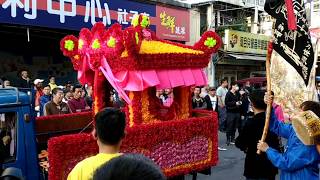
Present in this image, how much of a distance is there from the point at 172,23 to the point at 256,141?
12.9m

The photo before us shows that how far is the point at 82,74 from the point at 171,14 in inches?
443

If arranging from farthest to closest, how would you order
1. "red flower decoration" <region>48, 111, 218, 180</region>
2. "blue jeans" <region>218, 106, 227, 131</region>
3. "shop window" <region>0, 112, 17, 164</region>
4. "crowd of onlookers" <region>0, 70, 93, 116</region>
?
"blue jeans" <region>218, 106, 227, 131</region> < "crowd of onlookers" <region>0, 70, 93, 116</region> < "red flower decoration" <region>48, 111, 218, 180</region> < "shop window" <region>0, 112, 17, 164</region>

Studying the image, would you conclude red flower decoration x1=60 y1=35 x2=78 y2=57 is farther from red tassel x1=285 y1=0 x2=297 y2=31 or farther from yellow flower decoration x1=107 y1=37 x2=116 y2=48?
red tassel x1=285 y1=0 x2=297 y2=31

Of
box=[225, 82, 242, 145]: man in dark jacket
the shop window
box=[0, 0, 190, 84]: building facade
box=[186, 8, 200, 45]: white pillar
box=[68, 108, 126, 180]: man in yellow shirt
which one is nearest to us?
box=[68, 108, 126, 180]: man in yellow shirt

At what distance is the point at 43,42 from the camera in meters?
14.2

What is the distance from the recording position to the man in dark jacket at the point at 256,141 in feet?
13.5

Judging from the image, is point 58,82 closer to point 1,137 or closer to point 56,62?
point 56,62

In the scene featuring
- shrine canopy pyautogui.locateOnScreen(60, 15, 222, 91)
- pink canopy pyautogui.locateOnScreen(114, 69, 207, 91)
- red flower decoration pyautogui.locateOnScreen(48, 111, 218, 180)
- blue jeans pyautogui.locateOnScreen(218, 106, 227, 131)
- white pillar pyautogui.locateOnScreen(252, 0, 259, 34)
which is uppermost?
white pillar pyautogui.locateOnScreen(252, 0, 259, 34)

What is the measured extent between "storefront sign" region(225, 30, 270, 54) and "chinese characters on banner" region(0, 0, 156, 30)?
737 centimetres

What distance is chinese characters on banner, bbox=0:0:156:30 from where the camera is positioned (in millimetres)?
11229

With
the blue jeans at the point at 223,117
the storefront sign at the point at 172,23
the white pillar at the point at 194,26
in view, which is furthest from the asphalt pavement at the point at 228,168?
the white pillar at the point at 194,26

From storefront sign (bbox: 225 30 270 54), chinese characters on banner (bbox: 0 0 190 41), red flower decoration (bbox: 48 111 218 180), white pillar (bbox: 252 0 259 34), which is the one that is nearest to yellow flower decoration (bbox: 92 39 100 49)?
red flower decoration (bbox: 48 111 218 180)

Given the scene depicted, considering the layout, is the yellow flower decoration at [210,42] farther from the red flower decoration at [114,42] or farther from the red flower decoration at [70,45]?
the red flower decoration at [70,45]

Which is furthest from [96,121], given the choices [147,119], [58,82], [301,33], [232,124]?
[58,82]
